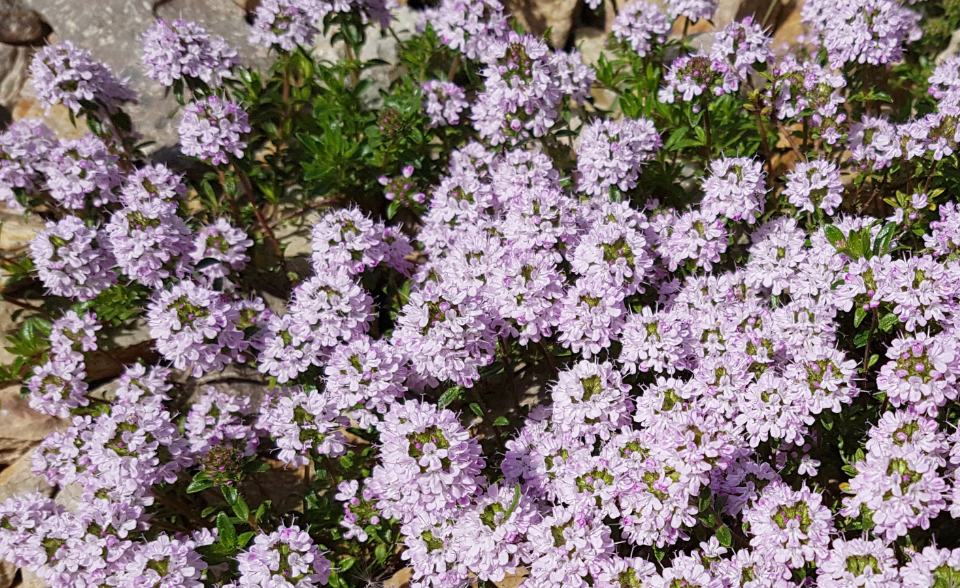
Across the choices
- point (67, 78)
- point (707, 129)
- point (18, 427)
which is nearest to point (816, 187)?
point (707, 129)

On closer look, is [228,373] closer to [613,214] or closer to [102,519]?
[102,519]

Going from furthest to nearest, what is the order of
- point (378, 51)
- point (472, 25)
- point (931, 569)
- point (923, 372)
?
point (378, 51) → point (472, 25) → point (923, 372) → point (931, 569)

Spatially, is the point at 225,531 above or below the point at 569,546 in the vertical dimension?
below

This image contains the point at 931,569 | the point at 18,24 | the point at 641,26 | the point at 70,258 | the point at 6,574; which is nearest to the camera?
the point at 931,569

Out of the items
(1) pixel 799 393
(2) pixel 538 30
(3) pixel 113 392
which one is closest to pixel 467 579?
(1) pixel 799 393

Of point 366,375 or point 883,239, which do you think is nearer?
point 883,239

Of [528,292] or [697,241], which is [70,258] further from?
[697,241]

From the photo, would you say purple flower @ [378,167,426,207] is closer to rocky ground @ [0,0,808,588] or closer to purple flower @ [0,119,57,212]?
rocky ground @ [0,0,808,588]

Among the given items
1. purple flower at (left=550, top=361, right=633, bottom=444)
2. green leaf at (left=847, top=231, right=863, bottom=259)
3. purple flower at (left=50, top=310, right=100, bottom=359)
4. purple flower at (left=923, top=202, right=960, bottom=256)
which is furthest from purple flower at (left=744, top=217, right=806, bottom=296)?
purple flower at (left=50, top=310, right=100, bottom=359)
